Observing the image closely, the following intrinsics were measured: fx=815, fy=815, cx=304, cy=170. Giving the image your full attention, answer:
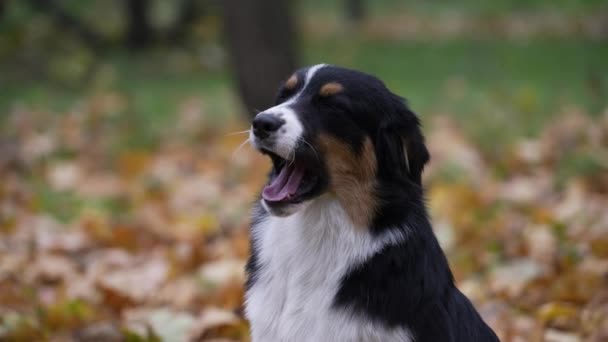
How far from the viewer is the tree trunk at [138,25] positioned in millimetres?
19406

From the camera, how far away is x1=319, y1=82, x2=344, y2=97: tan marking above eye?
368 cm

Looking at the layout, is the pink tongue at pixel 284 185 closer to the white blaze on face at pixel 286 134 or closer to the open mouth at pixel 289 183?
the open mouth at pixel 289 183

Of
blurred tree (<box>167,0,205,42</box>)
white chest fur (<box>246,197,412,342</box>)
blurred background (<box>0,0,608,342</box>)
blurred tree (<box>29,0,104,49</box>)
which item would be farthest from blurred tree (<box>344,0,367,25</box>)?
white chest fur (<box>246,197,412,342</box>)

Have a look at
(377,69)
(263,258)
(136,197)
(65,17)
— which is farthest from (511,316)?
(65,17)

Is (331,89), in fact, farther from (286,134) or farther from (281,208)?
(281,208)

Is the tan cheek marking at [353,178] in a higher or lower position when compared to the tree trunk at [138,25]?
higher

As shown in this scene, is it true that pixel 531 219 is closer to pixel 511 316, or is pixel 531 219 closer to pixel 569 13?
pixel 511 316

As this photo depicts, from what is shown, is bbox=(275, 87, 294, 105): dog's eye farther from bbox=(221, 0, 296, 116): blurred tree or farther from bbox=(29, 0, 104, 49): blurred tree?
bbox=(29, 0, 104, 49): blurred tree

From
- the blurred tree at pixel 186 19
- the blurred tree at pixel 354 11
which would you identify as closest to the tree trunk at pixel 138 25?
the blurred tree at pixel 186 19

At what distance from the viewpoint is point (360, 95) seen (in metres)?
3.68

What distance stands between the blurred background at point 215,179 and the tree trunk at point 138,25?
95 centimetres

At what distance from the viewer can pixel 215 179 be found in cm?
852

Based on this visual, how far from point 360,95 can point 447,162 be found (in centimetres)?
465

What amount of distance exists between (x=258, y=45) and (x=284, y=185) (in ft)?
20.6
